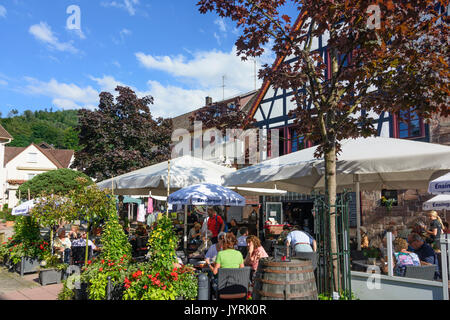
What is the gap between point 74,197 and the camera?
7.80m

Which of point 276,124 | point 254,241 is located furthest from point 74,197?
point 276,124

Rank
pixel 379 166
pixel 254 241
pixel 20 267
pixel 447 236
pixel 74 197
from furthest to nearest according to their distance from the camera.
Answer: pixel 20 267 → pixel 74 197 → pixel 254 241 → pixel 379 166 → pixel 447 236

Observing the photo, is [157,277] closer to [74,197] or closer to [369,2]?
[74,197]

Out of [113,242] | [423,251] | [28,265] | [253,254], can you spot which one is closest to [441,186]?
[423,251]

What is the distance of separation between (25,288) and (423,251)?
7.93m

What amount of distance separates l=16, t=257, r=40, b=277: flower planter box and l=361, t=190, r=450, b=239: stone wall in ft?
32.5

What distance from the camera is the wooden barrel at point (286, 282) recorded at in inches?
173

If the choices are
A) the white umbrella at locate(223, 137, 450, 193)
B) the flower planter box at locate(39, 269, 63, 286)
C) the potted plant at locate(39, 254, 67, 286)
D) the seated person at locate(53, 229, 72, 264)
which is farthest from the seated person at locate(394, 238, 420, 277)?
the seated person at locate(53, 229, 72, 264)

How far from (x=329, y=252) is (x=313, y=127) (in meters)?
2.24

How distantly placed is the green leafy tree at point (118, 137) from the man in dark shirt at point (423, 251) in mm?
15159

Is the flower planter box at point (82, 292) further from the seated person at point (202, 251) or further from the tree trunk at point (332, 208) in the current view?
the tree trunk at point (332, 208)

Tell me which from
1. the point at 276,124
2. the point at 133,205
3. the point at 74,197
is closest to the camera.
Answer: the point at 74,197

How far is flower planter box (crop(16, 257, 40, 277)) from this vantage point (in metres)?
9.20

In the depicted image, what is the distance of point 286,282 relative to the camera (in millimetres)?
4391
